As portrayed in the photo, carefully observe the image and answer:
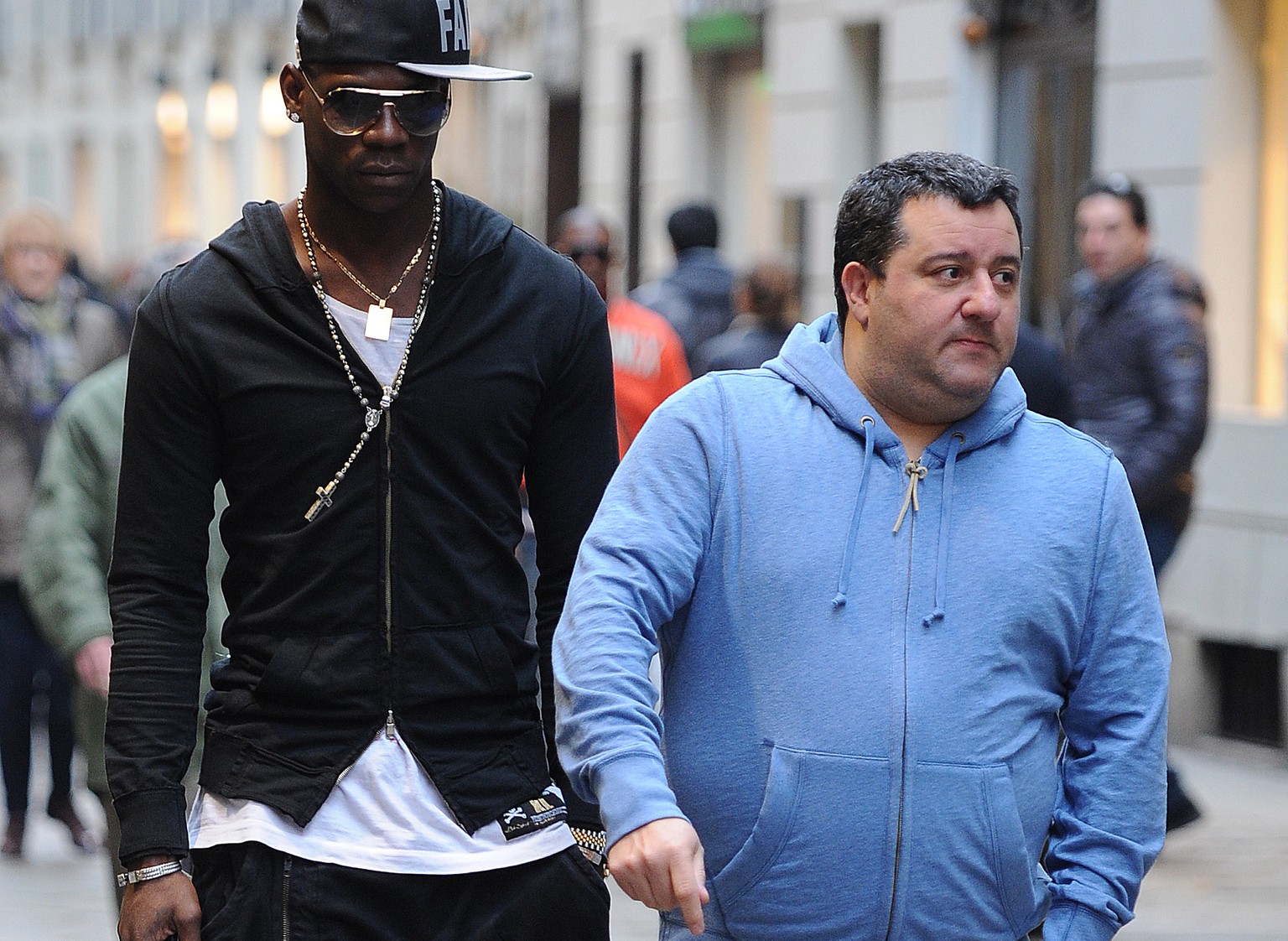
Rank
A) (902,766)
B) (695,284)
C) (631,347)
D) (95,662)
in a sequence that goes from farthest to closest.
Answer: 1. (695,284)
2. (631,347)
3. (95,662)
4. (902,766)

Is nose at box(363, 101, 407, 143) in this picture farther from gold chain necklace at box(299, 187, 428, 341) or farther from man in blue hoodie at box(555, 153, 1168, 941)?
man in blue hoodie at box(555, 153, 1168, 941)

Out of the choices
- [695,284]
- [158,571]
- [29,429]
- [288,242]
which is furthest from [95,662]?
[695,284]

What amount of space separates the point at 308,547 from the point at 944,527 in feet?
2.95

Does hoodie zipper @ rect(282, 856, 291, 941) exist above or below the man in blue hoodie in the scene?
below

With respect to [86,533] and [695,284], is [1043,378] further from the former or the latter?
[695,284]

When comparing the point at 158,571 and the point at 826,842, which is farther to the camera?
the point at 158,571

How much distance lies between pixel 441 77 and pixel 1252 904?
207 inches

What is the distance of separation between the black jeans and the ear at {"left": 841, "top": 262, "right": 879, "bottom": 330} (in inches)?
35.2

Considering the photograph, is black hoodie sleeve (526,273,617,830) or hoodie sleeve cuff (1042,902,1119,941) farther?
black hoodie sleeve (526,273,617,830)

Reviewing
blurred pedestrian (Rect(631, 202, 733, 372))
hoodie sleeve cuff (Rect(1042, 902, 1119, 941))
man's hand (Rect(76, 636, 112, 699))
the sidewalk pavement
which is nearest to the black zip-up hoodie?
hoodie sleeve cuff (Rect(1042, 902, 1119, 941))

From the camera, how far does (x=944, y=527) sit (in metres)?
3.29

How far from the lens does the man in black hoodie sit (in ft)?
11.2

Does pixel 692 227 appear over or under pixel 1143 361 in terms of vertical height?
over

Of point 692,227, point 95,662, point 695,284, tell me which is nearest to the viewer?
point 95,662
